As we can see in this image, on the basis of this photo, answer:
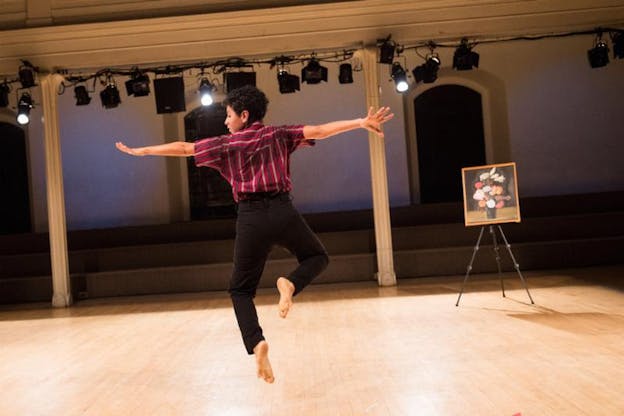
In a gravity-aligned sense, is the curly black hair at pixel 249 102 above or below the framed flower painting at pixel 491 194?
above

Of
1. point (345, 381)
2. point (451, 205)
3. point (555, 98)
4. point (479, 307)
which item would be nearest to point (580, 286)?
point (479, 307)

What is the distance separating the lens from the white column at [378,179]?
8969 millimetres

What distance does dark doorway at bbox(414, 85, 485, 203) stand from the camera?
12.7 metres

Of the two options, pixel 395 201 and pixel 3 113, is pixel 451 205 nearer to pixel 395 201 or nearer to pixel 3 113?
pixel 395 201

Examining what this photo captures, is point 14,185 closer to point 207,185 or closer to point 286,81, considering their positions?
point 207,185

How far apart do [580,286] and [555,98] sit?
5.64 m

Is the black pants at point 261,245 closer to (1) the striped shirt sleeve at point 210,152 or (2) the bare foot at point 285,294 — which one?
(2) the bare foot at point 285,294

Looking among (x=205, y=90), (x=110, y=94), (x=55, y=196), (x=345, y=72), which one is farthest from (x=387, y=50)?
(x=55, y=196)

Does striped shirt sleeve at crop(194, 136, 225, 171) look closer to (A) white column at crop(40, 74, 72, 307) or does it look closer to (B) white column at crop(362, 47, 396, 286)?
(B) white column at crop(362, 47, 396, 286)

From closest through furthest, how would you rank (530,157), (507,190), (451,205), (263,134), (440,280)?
(263,134) → (507,190) → (440,280) → (451,205) → (530,157)

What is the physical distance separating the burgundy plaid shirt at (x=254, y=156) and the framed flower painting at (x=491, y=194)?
371cm

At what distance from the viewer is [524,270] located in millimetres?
9711

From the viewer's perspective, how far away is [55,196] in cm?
923

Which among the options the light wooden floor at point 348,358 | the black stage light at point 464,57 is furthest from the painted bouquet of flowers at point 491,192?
the black stage light at point 464,57
